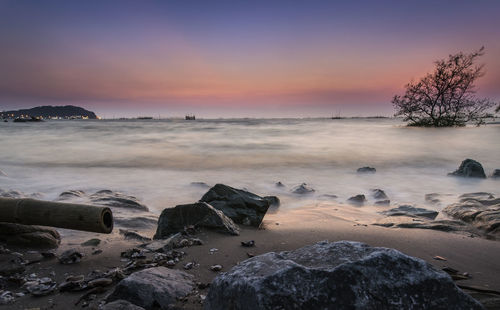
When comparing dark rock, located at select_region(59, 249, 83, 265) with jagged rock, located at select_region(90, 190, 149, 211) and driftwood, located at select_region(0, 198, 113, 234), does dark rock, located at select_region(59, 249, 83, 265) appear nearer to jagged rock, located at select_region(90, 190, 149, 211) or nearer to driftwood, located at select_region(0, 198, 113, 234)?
driftwood, located at select_region(0, 198, 113, 234)

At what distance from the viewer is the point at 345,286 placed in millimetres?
1602

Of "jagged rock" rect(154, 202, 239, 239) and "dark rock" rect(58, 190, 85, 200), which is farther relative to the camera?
"dark rock" rect(58, 190, 85, 200)

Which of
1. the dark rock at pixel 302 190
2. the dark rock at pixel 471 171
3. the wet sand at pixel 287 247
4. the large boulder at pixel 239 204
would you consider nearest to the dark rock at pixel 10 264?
the wet sand at pixel 287 247

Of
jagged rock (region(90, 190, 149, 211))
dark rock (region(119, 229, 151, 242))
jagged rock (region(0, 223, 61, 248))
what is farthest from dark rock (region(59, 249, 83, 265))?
jagged rock (region(90, 190, 149, 211))

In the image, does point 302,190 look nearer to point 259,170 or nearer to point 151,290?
point 259,170

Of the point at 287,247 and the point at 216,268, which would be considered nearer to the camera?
the point at 216,268

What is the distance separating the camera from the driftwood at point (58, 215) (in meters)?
3.16

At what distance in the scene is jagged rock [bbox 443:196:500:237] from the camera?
13.7 feet

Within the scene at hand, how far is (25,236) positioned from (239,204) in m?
2.81

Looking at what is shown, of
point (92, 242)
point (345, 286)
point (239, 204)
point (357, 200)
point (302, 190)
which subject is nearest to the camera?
point (345, 286)

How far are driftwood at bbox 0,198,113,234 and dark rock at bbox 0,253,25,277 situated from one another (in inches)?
14.6

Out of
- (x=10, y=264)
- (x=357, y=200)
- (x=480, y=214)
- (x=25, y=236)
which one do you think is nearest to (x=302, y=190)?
(x=357, y=200)

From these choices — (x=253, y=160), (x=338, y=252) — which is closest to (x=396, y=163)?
(x=253, y=160)

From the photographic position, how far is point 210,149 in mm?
18344
